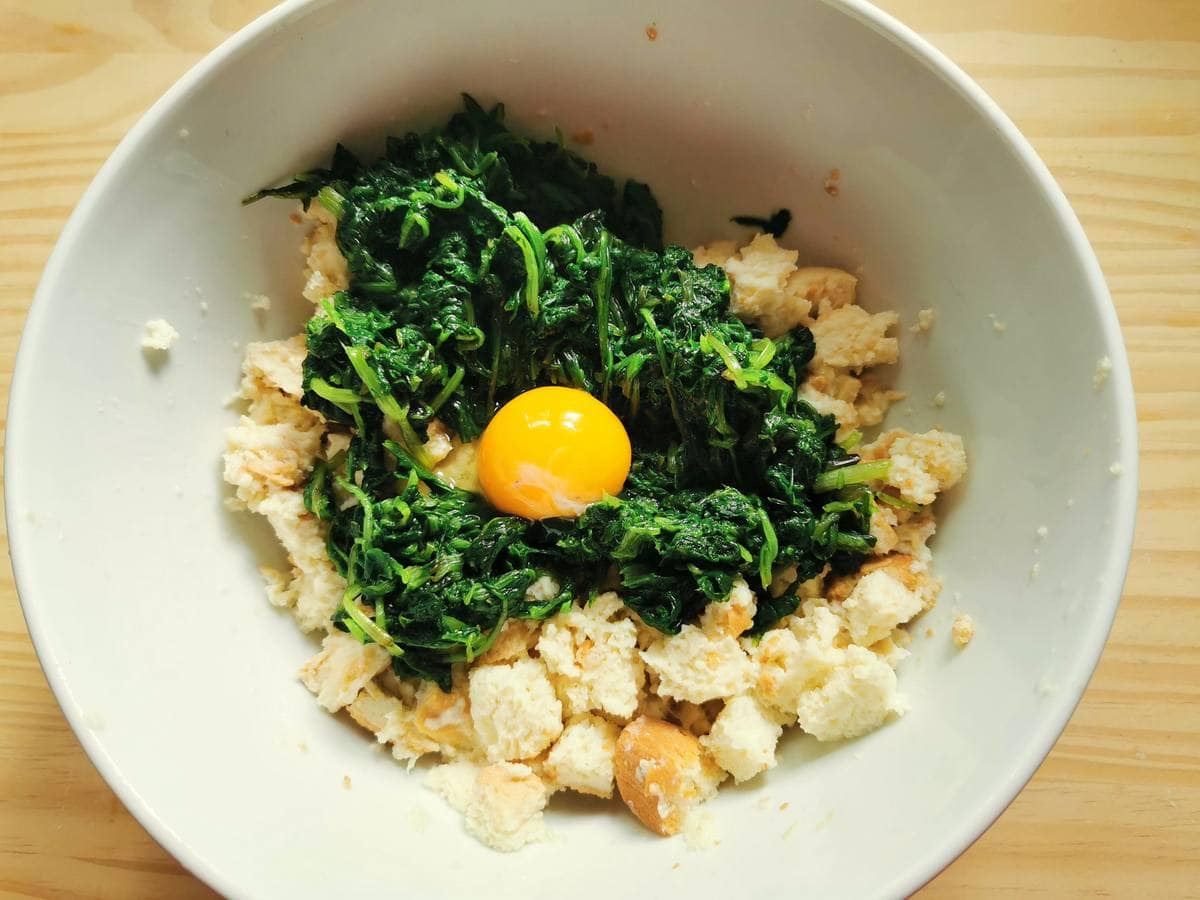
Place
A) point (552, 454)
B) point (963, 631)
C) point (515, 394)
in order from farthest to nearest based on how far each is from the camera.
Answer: point (515, 394)
point (552, 454)
point (963, 631)

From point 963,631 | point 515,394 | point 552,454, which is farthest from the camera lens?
point 515,394

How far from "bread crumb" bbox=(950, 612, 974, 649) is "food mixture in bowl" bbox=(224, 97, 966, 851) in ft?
0.36

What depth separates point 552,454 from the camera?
7.96 feet

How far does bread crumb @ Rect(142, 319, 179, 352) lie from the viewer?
2.38 m

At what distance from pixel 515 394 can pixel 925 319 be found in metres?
1.20

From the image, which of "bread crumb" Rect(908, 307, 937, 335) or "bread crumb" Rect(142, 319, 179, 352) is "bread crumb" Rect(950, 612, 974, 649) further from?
"bread crumb" Rect(142, 319, 179, 352)

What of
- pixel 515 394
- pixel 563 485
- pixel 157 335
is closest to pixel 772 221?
pixel 515 394

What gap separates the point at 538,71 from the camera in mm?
2533

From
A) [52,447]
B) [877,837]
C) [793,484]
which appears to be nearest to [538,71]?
[793,484]

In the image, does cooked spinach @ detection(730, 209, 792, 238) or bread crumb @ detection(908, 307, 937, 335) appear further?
cooked spinach @ detection(730, 209, 792, 238)

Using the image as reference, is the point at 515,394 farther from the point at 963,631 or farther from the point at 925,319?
the point at 963,631

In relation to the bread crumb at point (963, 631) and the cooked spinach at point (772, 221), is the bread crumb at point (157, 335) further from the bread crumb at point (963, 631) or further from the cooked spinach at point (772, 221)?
the bread crumb at point (963, 631)

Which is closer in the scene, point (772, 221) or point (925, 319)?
point (925, 319)

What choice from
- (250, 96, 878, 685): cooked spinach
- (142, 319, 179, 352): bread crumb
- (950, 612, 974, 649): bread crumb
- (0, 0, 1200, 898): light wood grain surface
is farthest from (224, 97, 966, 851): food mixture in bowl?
(0, 0, 1200, 898): light wood grain surface
